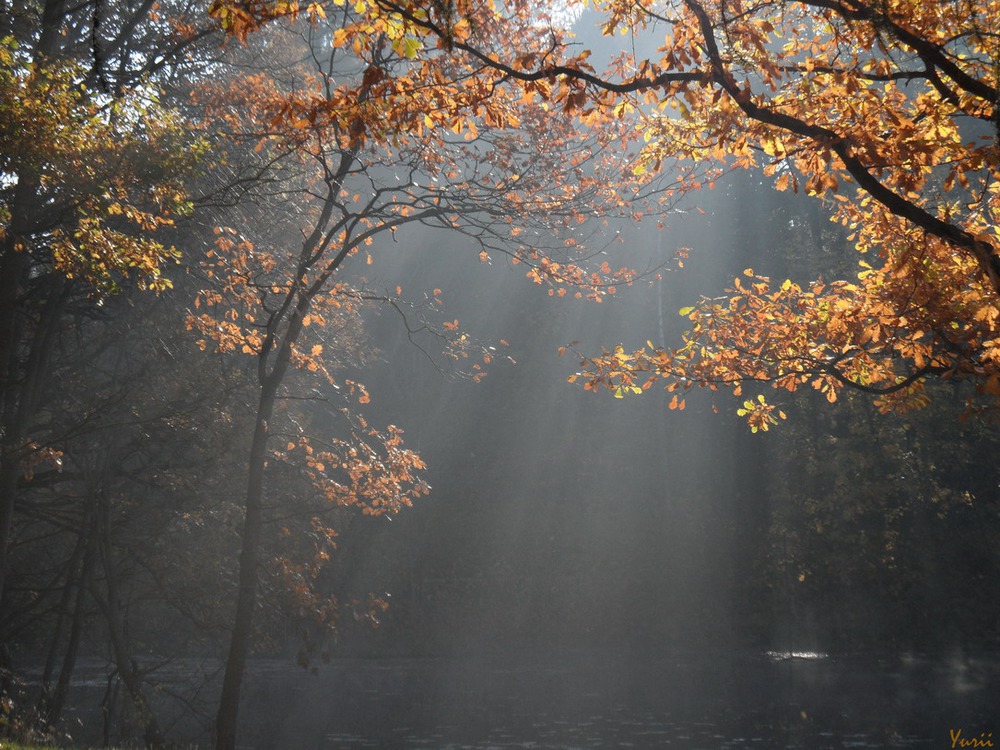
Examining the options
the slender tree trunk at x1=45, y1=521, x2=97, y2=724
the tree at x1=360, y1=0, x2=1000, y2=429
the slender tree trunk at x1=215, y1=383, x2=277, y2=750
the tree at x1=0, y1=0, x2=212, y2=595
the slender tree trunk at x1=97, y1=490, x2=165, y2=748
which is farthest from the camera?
the slender tree trunk at x1=45, y1=521, x2=97, y2=724

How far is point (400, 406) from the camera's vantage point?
33.2 m

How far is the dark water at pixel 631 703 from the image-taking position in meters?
15.2

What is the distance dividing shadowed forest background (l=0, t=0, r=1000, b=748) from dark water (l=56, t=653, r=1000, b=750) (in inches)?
23.3

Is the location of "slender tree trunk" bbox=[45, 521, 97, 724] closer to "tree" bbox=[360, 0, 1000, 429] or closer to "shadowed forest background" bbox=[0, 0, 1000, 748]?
"shadowed forest background" bbox=[0, 0, 1000, 748]

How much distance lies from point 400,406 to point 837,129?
28.5m

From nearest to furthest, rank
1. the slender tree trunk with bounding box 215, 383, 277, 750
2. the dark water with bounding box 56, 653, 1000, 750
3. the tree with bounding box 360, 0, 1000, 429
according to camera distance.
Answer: the tree with bounding box 360, 0, 1000, 429 → the slender tree trunk with bounding box 215, 383, 277, 750 → the dark water with bounding box 56, 653, 1000, 750

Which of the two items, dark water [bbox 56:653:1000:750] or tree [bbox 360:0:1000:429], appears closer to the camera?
tree [bbox 360:0:1000:429]

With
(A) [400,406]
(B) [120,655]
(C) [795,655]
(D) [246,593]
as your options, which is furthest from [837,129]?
(A) [400,406]

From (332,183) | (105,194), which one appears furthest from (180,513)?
(105,194)

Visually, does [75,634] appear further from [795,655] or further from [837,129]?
[795,655]

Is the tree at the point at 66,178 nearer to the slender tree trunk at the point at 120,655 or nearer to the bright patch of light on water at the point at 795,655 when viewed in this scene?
the slender tree trunk at the point at 120,655

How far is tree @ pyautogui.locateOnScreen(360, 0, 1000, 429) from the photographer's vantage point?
17.1 ft

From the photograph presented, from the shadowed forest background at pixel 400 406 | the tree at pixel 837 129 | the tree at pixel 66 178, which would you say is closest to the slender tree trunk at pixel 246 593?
the shadowed forest background at pixel 400 406

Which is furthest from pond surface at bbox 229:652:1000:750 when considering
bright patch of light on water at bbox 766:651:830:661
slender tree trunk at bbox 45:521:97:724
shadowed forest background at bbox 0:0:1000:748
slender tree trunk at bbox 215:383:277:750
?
slender tree trunk at bbox 215:383:277:750
